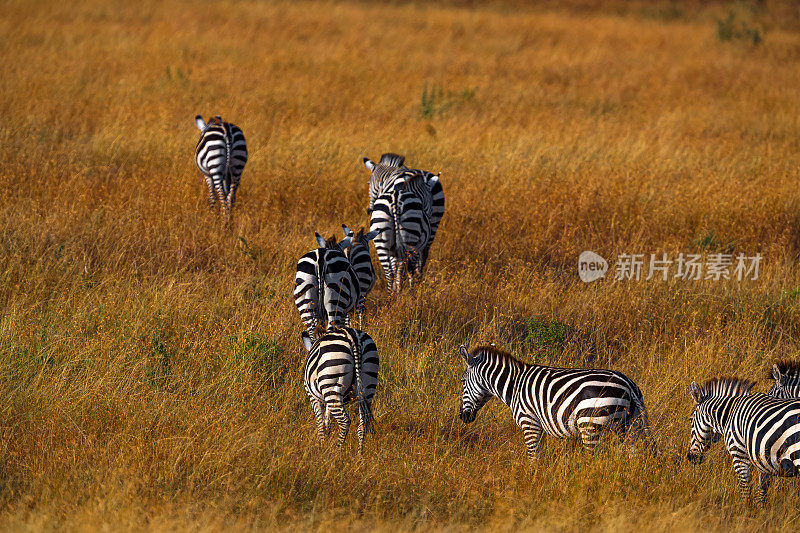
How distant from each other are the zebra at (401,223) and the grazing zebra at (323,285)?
1.39 metres

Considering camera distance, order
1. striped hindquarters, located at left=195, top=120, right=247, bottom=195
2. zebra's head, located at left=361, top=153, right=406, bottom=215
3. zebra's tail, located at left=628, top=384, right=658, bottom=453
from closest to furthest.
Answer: zebra's tail, located at left=628, top=384, right=658, bottom=453 → zebra's head, located at left=361, top=153, right=406, bottom=215 → striped hindquarters, located at left=195, top=120, right=247, bottom=195

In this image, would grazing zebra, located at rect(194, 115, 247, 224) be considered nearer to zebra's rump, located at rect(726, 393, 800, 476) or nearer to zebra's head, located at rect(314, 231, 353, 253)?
zebra's head, located at rect(314, 231, 353, 253)

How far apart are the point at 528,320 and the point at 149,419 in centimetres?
344

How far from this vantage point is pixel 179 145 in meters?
11.3

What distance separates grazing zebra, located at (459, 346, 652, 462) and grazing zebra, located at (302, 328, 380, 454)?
79cm

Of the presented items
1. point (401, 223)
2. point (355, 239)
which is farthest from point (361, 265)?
point (401, 223)

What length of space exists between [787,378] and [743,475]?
3.46ft

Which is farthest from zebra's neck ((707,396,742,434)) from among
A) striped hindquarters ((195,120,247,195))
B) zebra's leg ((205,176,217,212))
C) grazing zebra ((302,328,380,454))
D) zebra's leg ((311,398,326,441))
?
zebra's leg ((205,176,217,212))

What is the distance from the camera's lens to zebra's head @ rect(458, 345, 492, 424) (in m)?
5.12

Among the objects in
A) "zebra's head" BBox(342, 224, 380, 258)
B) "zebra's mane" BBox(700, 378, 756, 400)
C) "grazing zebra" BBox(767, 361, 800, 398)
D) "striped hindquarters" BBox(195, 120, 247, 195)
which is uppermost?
"striped hindquarters" BBox(195, 120, 247, 195)

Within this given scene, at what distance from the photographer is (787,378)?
→ 206 inches

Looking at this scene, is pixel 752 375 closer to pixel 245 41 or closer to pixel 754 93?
pixel 754 93

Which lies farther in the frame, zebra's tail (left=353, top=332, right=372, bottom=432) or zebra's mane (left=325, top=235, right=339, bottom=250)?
zebra's mane (left=325, top=235, right=339, bottom=250)

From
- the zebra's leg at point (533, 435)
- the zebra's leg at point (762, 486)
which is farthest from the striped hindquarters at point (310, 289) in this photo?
the zebra's leg at point (762, 486)
